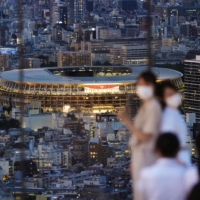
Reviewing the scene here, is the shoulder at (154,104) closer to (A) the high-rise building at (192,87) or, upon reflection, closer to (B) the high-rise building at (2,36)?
(A) the high-rise building at (192,87)

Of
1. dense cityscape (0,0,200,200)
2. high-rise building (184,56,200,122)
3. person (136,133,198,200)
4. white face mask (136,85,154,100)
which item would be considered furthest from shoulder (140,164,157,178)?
high-rise building (184,56,200,122)

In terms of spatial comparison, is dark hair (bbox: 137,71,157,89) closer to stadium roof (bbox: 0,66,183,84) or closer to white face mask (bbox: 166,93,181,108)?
white face mask (bbox: 166,93,181,108)

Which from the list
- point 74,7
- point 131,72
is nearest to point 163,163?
point 131,72

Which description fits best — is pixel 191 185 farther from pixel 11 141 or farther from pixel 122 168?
pixel 11 141

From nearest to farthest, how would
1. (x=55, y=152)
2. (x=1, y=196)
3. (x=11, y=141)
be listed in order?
(x=1, y=196) → (x=55, y=152) → (x=11, y=141)

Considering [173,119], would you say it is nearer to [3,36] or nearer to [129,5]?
[3,36]
